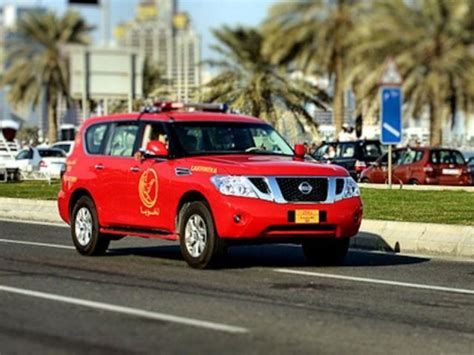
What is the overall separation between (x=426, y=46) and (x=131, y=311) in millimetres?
36603

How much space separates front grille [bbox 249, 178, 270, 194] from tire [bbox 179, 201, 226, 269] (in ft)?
1.99

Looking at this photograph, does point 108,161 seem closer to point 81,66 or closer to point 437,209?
point 437,209

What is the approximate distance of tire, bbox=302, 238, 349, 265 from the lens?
570 inches

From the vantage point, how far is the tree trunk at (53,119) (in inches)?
2484

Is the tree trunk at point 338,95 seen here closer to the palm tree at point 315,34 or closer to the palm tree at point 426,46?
the palm tree at point 315,34

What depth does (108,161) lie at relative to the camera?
15.5 meters

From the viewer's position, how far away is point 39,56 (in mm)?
60531

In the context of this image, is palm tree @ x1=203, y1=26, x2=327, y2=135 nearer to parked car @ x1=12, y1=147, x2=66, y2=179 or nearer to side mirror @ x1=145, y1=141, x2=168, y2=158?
parked car @ x1=12, y1=147, x2=66, y2=179

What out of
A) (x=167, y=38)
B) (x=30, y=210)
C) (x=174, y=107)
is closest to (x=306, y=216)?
(x=174, y=107)

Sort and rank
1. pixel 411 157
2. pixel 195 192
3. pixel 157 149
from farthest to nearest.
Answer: pixel 411 157
pixel 157 149
pixel 195 192

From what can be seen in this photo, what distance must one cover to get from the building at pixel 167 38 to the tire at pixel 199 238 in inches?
2486

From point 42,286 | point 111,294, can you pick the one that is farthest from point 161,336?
point 42,286

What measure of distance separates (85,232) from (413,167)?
65.6 ft

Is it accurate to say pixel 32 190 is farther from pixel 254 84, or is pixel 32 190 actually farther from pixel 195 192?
pixel 254 84
